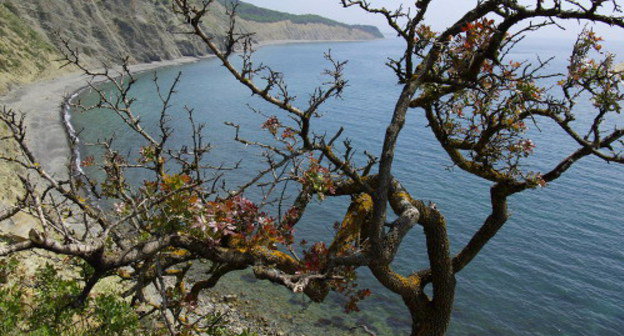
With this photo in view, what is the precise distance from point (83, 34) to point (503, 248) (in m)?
94.1

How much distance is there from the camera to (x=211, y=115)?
194 ft

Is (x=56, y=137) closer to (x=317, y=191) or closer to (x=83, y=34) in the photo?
(x=317, y=191)

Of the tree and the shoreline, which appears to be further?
the shoreline

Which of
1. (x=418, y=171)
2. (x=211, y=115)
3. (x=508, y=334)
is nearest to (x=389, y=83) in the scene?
(x=211, y=115)

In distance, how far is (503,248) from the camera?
88.2 feet

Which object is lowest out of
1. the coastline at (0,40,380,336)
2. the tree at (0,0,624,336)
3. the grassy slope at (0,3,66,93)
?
the coastline at (0,40,380,336)

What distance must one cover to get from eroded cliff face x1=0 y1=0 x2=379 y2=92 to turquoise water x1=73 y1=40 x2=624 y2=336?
21478mm

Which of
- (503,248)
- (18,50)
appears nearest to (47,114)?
(18,50)

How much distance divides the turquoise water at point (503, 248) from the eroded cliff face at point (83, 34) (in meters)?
21.5

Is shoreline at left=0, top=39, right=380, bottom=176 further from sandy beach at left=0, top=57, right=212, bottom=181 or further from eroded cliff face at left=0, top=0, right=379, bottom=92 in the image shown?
eroded cliff face at left=0, top=0, right=379, bottom=92

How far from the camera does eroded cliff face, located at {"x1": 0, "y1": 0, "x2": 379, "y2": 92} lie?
214ft

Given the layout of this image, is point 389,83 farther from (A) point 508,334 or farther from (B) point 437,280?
(B) point 437,280

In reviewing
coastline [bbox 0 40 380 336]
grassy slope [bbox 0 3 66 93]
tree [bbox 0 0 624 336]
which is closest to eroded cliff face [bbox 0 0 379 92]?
grassy slope [bbox 0 3 66 93]

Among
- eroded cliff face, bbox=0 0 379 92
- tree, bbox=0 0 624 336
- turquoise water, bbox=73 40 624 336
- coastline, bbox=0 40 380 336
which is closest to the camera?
tree, bbox=0 0 624 336
